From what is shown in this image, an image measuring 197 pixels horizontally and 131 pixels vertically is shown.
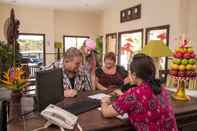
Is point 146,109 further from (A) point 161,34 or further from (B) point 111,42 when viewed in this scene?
(B) point 111,42

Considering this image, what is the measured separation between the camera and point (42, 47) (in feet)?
28.5

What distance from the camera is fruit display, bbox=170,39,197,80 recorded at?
224 cm

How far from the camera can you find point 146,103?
1.44 m

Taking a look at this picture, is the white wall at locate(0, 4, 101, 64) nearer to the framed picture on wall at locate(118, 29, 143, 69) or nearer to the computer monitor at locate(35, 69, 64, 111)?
the framed picture on wall at locate(118, 29, 143, 69)

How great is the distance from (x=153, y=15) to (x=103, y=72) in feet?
8.75

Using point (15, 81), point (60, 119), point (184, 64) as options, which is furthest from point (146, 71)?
point (15, 81)

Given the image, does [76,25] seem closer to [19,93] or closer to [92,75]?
[92,75]

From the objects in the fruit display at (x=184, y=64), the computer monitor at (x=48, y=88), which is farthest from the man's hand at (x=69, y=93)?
the fruit display at (x=184, y=64)

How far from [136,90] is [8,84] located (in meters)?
1.03

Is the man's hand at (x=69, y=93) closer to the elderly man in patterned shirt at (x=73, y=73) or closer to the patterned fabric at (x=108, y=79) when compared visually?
the elderly man in patterned shirt at (x=73, y=73)

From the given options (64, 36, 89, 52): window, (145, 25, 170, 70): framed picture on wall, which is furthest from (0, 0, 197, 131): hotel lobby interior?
(64, 36, 89, 52): window

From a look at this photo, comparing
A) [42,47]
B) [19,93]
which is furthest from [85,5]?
[19,93]

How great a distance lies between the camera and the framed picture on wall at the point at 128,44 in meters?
6.10

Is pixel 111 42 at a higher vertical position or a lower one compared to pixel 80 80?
higher
